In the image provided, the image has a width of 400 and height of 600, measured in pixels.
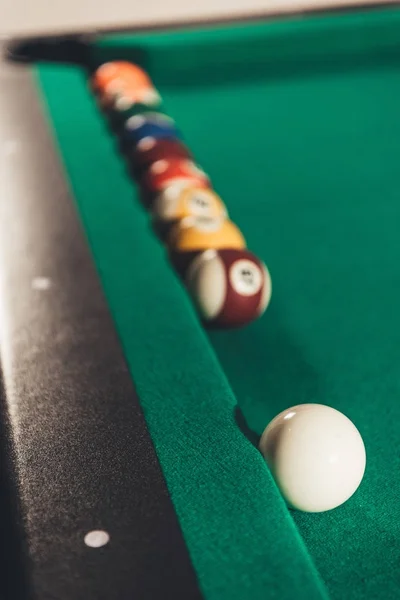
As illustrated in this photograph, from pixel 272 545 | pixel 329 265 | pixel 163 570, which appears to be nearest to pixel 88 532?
pixel 163 570

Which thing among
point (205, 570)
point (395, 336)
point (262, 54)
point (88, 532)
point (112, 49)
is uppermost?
point (112, 49)

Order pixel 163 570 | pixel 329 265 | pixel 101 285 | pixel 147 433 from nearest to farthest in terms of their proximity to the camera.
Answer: pixel 163 570 → pixel 147 433 → pixel 101 285 → pixel 329 265

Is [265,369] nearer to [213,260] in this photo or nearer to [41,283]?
[213,260]

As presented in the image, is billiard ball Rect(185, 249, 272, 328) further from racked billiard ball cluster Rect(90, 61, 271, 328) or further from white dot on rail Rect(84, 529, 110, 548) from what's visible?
white dot on rail Rect(84, 529, 110, 548)

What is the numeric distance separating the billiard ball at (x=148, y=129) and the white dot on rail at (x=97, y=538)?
155 centimetres

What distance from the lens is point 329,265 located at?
198 cm

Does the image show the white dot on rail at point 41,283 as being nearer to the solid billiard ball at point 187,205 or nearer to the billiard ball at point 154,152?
the solid billiard ball at point 187,205

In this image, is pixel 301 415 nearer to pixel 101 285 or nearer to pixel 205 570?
pixel 205 570

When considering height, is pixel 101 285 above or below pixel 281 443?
above

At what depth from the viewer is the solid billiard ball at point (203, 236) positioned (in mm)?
1847

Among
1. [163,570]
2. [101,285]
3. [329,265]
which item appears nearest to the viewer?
[163,570]

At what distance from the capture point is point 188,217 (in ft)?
6.38

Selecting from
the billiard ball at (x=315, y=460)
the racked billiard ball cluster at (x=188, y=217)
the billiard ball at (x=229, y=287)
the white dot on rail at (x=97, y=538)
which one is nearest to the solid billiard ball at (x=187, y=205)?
the racked billiard ball cluster at (x=188, y=217)

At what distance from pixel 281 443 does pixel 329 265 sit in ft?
2.74
